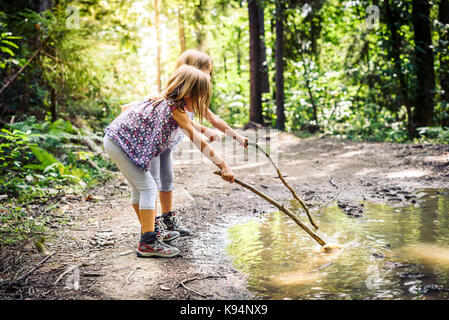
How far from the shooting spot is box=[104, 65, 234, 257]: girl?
10.8ft

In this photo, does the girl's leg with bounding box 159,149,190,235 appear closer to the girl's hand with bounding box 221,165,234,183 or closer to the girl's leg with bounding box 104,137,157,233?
the girl's leg with bounding box 104,137,157,233

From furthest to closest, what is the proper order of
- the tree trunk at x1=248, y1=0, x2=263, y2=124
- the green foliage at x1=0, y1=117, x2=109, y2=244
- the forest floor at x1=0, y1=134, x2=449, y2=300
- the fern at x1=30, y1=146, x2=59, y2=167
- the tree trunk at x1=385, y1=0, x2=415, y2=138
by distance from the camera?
the tree trunk at x1=248, y1=0, x2=263, y2=124, the tree trunk at x1=385, y1=0, x2=415, y2=138, the fern at x1=30, y1=146, x2=59, y2=167, the green foliage at x1=0, y1=117, x2=109, y2=244, the forest floor at x1=0, y1=134, x2=449, y2=300

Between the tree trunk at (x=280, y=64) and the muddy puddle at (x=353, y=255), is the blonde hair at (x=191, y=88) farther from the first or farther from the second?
the tree trunk at (x=280, y=64)

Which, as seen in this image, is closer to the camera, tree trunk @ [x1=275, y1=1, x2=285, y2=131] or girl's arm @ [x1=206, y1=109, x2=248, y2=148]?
girl's arm @ [x1=206, y1=109, x2=248, y2=148]

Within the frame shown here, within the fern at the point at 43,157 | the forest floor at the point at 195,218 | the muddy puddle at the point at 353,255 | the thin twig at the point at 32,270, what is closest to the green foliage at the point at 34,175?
the fern at the point at 43,157

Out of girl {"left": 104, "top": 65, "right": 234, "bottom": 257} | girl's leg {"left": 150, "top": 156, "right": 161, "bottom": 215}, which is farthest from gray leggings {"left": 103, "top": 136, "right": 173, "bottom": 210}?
girl's leg {"left": 150, "top": 156, "right": 161, "bottom": 215}

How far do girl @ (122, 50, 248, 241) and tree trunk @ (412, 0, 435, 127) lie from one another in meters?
9.23

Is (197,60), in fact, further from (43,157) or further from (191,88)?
(43,157)

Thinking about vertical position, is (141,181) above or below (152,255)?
above

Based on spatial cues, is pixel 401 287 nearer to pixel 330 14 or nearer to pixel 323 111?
pixel 323 111

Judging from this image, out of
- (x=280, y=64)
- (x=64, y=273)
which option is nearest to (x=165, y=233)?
(x=64, y=273)

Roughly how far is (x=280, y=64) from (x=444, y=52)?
480cm

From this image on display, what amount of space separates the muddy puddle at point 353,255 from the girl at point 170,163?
25.6 inches

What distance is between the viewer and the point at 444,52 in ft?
35.2
